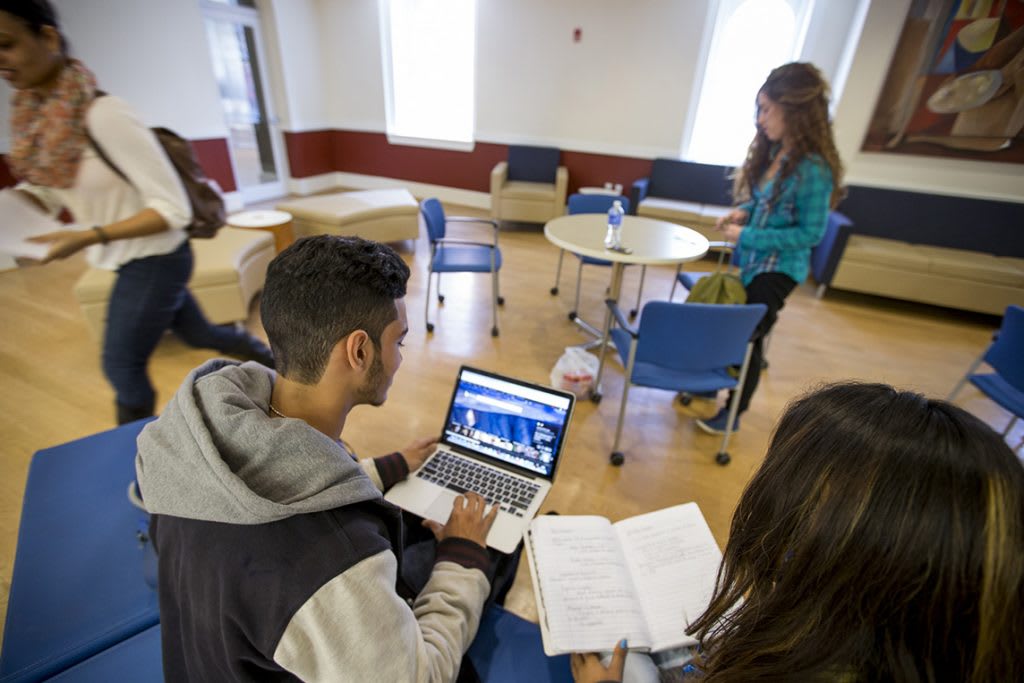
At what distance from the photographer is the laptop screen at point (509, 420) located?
122cm

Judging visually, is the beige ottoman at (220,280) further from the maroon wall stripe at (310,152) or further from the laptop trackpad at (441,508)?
the maroon wall stripe at (310,152)

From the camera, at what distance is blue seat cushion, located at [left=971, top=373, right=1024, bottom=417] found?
1.86 m

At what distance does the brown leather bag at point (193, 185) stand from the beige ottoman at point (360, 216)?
222 centimetres

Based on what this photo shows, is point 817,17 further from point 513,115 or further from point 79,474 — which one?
point 79,474

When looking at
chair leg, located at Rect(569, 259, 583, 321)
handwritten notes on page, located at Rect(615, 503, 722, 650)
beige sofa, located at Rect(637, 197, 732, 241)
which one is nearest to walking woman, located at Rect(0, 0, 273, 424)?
handwritten notes on page, located at Rect(615, 503, 722, 650)

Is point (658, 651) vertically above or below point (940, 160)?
below

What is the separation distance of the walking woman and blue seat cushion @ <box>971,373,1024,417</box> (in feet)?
10.3

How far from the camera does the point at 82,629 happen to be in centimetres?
100

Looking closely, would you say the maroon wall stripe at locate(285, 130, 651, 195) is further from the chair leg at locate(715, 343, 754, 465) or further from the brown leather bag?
the brown leather bag

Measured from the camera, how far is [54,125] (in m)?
1.22

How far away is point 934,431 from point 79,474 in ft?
6.31

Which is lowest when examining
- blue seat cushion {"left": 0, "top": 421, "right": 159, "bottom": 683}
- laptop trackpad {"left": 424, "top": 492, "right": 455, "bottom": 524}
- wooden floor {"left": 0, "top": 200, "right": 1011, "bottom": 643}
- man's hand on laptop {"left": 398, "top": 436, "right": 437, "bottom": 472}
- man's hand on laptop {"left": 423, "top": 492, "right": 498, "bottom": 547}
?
wooden floor {"left": 0, "top": 200, "right": 1011, "bottom": 643}

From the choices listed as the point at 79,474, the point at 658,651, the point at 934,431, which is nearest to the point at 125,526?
the point at 79,474

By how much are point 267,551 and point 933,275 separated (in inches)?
186
